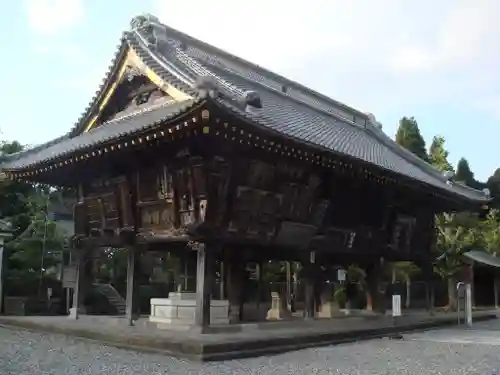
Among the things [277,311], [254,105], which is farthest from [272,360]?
[277,311]

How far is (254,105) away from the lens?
41.3ft

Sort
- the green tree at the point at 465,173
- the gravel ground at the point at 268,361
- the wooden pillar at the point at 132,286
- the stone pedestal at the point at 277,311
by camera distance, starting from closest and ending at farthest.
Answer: the gravel ground at the point at 268,361, the wooden pillar at the point at 132,286, the stone pedestal at the point at 277,311, the green tree at the point at 465,173

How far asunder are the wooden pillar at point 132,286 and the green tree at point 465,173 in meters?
48.4

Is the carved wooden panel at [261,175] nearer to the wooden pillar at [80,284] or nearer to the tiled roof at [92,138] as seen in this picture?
the tiled roof at [92,138]

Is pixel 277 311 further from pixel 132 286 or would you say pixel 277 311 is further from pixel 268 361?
pixel 268 361

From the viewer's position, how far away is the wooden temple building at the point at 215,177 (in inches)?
497

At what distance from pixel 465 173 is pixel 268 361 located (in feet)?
172

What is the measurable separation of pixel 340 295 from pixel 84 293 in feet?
47.6

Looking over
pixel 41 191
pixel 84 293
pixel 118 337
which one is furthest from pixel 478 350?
pixel 41 191

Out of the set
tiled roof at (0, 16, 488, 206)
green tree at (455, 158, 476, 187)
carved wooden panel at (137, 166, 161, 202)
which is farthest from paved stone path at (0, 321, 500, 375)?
green tree at (455, 158, 476, 187)

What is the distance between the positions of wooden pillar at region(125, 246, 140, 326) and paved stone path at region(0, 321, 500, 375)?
1789mm

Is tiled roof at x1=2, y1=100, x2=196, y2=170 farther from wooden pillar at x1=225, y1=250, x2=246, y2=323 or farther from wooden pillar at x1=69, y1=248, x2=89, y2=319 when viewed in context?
wooden pillar at x1=225, y1=250, x2=246, y2=323

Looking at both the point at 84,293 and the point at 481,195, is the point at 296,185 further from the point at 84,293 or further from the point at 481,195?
the point at 481,195

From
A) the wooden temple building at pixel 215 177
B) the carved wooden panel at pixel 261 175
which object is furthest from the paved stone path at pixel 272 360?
the carved wooden panel at pixel 261 175
